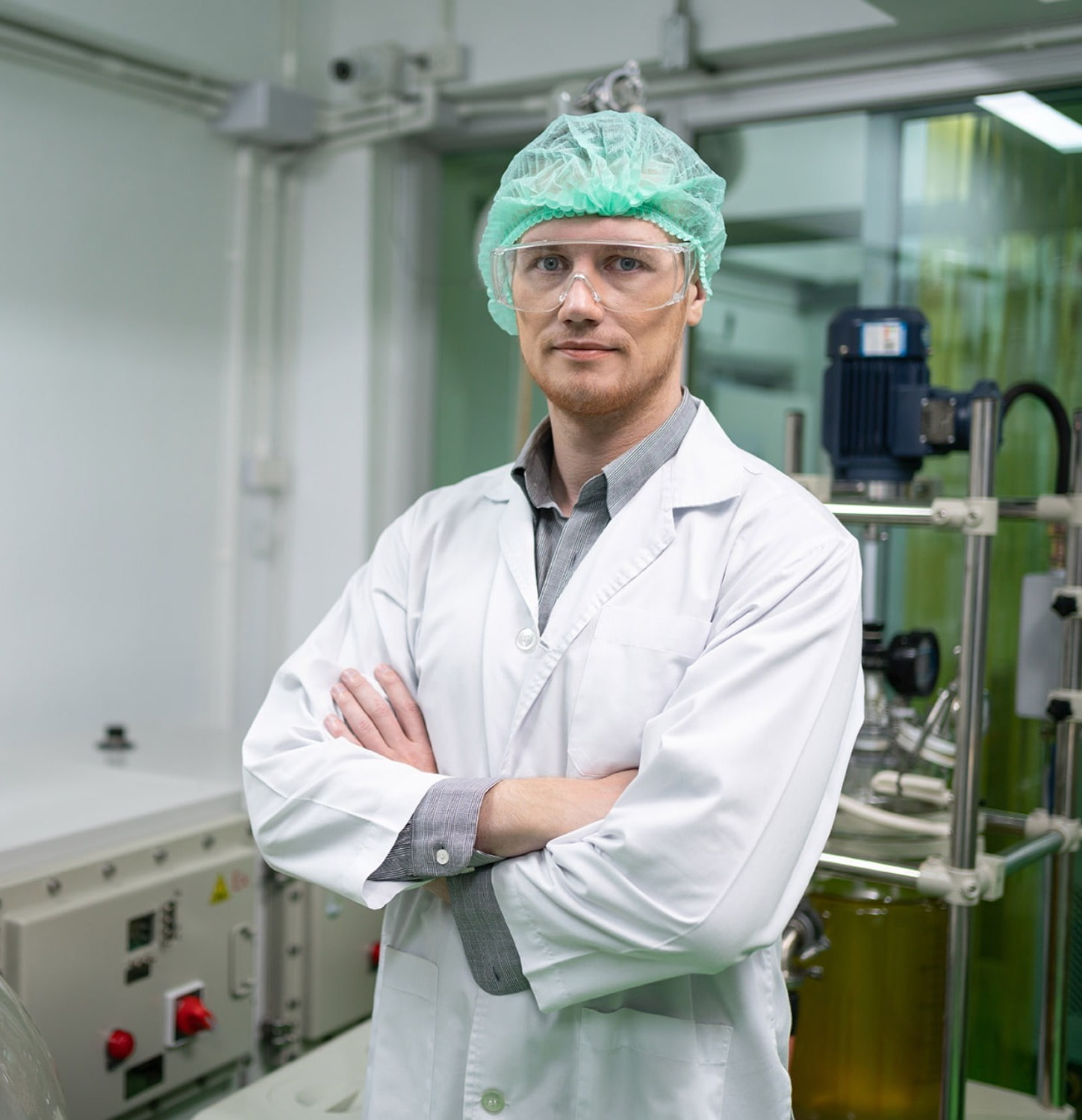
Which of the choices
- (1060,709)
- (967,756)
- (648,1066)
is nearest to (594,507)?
(648,1066)

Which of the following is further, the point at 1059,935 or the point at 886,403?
the point at 1059,935

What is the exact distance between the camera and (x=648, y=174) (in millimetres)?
1350

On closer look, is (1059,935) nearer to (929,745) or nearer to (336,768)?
(929,745)

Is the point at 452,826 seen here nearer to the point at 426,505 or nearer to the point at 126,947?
the point at 426,505

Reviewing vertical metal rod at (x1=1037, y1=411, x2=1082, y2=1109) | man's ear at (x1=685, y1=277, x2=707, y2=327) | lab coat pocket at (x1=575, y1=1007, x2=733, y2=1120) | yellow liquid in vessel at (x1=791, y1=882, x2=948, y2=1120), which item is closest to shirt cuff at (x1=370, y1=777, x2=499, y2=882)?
lab coat pocket at (x1=575, y1=1007, x2=733, y2=1120)

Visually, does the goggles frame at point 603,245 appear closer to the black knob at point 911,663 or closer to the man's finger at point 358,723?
the man's finger at point 358,723

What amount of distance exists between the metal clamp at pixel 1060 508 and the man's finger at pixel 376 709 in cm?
111

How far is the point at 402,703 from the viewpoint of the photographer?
4.58 feet

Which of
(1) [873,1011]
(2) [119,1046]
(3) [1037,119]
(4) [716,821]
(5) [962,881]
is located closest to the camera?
(4) [716,821]

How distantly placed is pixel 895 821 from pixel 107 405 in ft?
6.51

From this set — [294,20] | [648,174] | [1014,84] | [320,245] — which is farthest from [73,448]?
[1014,84]

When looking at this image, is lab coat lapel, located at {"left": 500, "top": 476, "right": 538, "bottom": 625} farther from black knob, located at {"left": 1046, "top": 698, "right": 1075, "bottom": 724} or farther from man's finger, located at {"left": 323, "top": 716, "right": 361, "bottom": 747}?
black knob, located at {"left": 1046, "top": 698, "right": 1075, "bottom": 724}

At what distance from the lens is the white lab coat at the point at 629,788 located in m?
1.13

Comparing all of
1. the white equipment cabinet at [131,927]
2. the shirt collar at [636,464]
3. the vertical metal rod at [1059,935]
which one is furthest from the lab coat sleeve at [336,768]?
the vertical metal rod at [1059,935]
